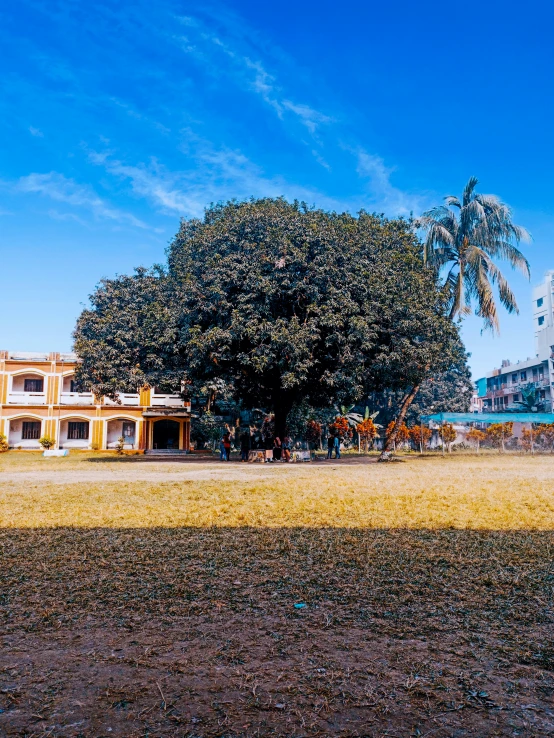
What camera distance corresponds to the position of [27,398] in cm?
3884

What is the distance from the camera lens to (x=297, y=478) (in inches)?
559

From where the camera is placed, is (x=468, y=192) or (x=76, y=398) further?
(x=76, y=398)

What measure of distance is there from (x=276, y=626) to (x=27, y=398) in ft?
128

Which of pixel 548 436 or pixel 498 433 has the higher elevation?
pixel 498 433

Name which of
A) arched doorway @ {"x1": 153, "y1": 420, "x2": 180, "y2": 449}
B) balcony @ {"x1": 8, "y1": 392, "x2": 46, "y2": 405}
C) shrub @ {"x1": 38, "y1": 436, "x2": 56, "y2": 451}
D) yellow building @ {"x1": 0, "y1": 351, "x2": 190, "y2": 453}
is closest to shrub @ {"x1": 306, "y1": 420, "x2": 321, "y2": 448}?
yellow building @ {"x1": 0, "y1": 351, "x2": 190, "y2": 453}

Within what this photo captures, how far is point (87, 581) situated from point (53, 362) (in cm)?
3693

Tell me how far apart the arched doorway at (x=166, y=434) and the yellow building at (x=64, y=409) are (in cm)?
67

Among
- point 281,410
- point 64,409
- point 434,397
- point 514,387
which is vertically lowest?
point 281,410

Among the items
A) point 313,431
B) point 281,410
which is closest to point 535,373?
point 313,431

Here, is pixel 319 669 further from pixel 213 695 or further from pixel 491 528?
pixel 491 528

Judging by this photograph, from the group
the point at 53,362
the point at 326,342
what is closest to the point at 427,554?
the point at 326,342

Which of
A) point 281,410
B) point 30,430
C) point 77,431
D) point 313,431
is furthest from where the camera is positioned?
point 77,431

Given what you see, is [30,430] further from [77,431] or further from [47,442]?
[47,442]

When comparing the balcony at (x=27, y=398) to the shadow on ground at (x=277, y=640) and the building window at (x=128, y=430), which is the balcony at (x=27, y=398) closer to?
the building window at (x=128, y=430)
